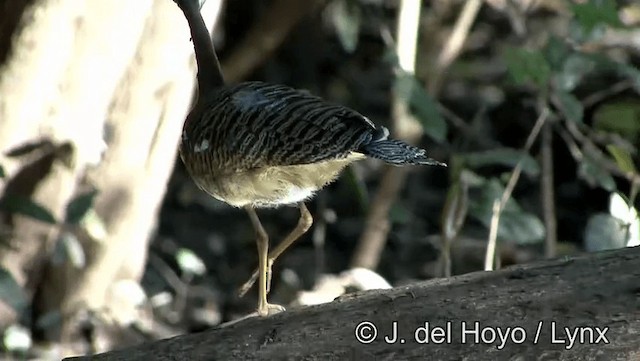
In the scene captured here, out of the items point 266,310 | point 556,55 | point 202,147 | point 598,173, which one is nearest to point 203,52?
point 202,147

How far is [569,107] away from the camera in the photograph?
278 cm

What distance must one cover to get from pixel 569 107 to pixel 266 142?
4.08 ft

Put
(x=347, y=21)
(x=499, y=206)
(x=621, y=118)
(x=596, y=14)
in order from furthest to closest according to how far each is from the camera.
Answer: (x=347, y=21) < (x=621, y=118) < (x=499, y=206) < (x=596, y=14)

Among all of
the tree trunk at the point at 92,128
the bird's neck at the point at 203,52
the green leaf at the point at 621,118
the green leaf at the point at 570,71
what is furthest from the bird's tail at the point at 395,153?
the green leaf at the point at 621,118

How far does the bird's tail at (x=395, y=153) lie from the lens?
165 cm

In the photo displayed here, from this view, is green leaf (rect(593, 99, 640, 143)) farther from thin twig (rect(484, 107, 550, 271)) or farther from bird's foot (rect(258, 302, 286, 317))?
bird's foot (rect(258, 302, 286, 317))

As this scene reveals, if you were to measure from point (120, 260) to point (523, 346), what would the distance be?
1.82 metres

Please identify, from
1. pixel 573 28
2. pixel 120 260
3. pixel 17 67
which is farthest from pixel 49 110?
pixel 573 28

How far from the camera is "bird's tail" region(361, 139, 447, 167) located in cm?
165

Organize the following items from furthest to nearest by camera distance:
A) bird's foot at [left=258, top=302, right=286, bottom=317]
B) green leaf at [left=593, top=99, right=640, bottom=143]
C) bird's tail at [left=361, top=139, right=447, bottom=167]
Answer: green leaf at [left=593, top=99, right=640, bottom=143], bird's foot at [left=258, top=302, right=286, bottom=317], bird's tail at [left=361, top=139, right=447, bottom=167]

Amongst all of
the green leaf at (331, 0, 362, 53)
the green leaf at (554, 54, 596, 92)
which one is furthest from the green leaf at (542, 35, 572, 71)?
the green leaf at (331, 0, 362, 53)

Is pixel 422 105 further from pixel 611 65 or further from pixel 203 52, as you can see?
pixel 203 52

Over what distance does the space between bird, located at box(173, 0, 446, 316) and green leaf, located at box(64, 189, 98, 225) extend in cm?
80

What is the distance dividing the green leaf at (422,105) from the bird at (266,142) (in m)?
0.79
